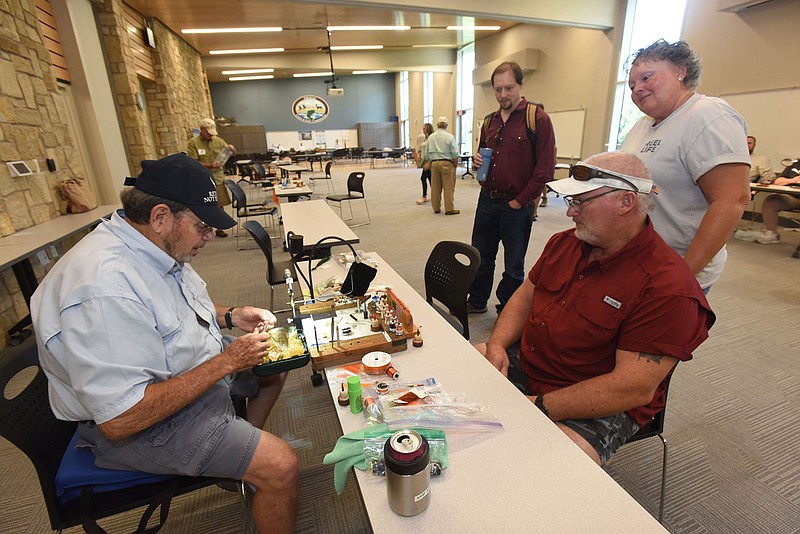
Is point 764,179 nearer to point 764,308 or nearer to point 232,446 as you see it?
point 764,308

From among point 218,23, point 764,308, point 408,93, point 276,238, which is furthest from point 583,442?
point 408,93

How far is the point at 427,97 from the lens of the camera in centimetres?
1577

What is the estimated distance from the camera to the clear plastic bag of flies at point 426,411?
957mm

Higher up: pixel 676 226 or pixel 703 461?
pixel 676 226

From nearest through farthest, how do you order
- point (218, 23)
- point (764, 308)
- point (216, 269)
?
point (764, 308)
point (216, 269)
point (218, 23)

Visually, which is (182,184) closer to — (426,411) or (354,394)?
(354,394)

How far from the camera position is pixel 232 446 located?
1093mm

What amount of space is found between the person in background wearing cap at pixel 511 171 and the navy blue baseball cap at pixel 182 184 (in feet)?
5.60

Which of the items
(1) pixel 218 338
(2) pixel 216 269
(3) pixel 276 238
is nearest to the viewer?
(1) pixel 218 338

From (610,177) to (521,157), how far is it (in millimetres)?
1505

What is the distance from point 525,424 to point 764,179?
6.15 metres

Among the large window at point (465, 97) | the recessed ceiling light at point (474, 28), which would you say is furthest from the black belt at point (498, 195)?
the large window at point (465, 97)

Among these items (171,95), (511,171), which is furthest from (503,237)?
(171,95)

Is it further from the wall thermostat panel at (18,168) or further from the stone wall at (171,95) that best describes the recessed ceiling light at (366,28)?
the wall thermostat panel at (18,168)
